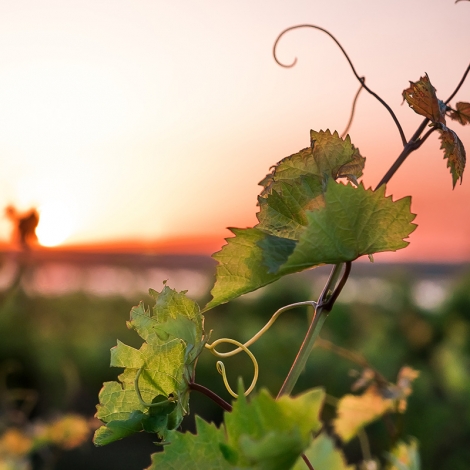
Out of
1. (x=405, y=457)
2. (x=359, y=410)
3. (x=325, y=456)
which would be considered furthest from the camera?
(x=359, y=410)

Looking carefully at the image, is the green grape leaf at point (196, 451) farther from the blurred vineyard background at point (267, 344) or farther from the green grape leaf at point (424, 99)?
the blurred vineyard background at point (267, 344)

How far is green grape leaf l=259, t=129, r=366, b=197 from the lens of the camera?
1.14 ft

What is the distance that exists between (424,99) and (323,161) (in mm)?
68

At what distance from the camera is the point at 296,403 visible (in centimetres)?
23

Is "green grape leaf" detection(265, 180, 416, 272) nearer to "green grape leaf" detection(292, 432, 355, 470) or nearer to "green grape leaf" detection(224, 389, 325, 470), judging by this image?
"green grape leaf" detection(224, 389, 325, 470)

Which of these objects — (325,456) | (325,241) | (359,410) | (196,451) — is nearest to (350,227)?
(325,241)

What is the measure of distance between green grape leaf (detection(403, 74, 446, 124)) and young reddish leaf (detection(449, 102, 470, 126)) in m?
0.06

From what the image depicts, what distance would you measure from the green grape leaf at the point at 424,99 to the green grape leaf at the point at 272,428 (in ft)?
0.64

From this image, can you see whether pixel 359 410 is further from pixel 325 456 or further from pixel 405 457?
pixel 325 456

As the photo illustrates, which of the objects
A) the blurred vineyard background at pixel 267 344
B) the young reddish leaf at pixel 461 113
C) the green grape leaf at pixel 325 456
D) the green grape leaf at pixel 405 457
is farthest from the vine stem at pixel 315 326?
the blurred vineyard background at pixel 267 344

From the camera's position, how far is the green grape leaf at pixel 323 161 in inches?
13.7

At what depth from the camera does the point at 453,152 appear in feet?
1.24

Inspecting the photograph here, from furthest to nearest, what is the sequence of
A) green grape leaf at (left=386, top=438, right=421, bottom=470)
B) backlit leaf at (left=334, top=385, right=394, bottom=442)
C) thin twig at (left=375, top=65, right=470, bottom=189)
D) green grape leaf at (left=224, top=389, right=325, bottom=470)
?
backlit leaf at (left=334, top=385, right=394, bottom=442) < green grape leaf at (left=386, top=438, right=421, bottom=470) < thin twig at (left=375, top=65, right=470, bottom=189) < green grape leaf at (left=224, top=389, right=325, bottom=470)

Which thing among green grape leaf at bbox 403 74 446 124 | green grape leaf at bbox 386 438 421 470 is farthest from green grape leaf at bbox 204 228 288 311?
green grape leaf at bbox 386 438 421 470
